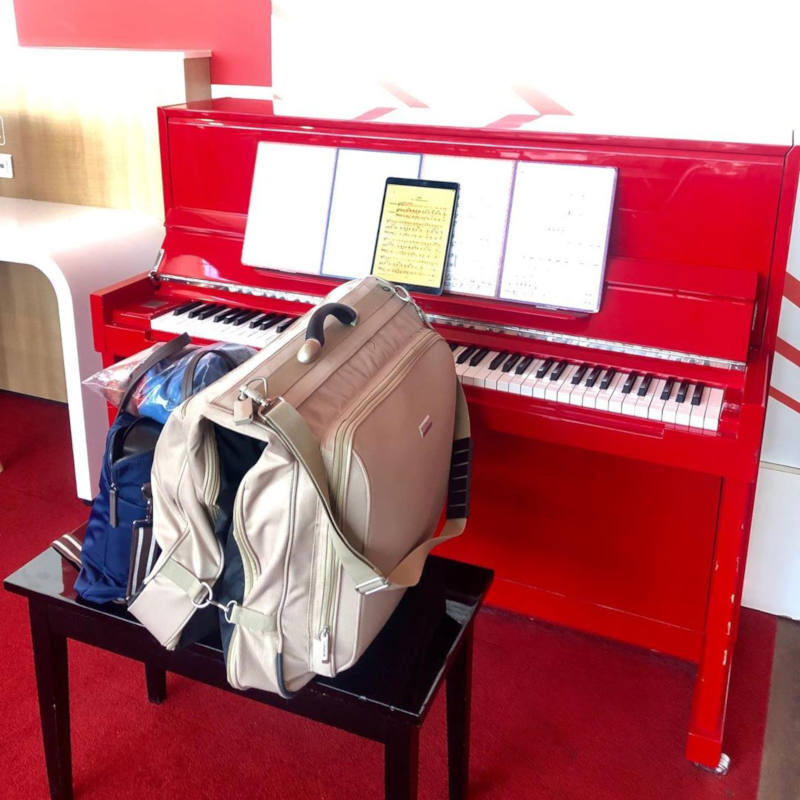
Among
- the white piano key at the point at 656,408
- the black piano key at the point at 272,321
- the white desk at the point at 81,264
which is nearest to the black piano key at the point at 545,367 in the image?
the white piano key at the point at 656,408

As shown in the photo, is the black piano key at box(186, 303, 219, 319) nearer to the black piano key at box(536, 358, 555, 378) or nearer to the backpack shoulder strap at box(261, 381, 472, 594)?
the black piano key at box(536, 358, 555, 378)

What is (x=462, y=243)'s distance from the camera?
1890mm

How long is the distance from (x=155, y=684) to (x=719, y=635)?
1.12 metres

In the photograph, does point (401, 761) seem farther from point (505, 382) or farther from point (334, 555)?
point (505, 382)

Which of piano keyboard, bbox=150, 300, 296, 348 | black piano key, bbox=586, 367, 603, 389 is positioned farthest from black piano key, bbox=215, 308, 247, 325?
black piano key, bbox=586, 367, 603, 389

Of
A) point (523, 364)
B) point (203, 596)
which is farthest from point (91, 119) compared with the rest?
point (203, 596)

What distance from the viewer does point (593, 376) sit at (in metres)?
1.74

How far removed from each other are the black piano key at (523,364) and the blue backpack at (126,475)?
0.61 metres

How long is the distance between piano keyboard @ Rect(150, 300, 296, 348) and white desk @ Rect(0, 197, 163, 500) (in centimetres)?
40

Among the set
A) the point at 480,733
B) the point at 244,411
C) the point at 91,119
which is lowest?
the point at 480,733

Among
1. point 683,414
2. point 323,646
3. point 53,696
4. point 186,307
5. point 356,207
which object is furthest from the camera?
point 186,307

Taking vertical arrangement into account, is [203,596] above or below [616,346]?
below

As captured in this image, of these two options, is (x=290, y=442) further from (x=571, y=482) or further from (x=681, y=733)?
(x=681, y=733)

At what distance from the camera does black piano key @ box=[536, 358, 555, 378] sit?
69.0 inches
